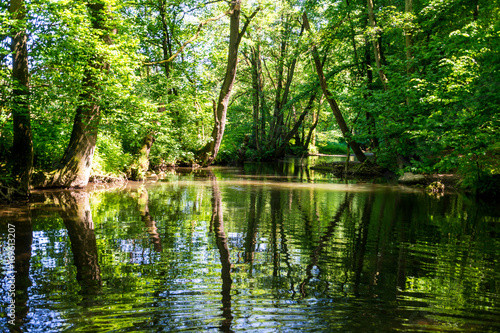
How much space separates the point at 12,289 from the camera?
412cm

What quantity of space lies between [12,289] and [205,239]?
9.97 ft

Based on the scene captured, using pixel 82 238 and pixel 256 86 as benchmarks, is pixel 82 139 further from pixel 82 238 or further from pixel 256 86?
pixel 256 86

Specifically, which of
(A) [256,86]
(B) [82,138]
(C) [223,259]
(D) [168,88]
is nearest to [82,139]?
(B) [82,138]

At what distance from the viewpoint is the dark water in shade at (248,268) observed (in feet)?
11.7

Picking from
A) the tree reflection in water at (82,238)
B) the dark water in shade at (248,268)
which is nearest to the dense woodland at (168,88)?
the tree reflection in water at (82,238)

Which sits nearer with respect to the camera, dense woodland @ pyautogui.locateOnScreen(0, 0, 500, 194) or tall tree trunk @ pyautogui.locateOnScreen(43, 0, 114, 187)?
dense woodland @ pyautogui.locateOnScreen(0, 0, 500, 194)

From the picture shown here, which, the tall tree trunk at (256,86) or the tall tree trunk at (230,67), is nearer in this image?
the tall tree trunk at (230,67)

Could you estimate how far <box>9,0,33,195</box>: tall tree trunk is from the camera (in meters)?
9.98

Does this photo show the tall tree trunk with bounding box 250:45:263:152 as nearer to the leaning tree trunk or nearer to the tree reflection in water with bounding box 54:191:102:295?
the leaning tree trunk

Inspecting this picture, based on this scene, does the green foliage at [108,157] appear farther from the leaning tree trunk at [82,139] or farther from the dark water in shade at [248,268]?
the dark water in shade at [248,268]

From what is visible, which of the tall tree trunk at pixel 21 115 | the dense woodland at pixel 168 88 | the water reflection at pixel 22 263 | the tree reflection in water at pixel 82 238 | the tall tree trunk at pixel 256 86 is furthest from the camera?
the tall tree trunk at pixel 256 86

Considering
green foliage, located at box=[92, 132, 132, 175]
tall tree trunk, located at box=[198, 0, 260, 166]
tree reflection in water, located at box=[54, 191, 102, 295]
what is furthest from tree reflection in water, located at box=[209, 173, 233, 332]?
tall tree trunk, located at box=[198, 0, 260, 166]

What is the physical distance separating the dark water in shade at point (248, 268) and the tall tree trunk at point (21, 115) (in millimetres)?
977

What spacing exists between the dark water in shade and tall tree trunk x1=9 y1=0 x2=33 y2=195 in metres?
0.98
